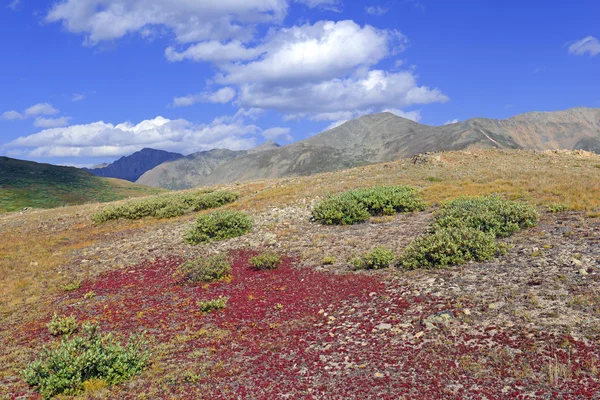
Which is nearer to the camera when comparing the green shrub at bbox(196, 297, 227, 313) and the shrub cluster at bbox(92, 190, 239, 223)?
the green shrub at bbox(196, 297, 227, 313)

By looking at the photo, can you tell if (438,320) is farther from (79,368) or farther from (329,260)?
(79,368)

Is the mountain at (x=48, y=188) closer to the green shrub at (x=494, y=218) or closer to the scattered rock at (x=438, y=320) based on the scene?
the green shrub at (x=494, y=218)

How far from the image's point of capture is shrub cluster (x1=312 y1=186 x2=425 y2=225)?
23.0 metres

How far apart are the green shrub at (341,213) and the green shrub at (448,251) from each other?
26.2 ft

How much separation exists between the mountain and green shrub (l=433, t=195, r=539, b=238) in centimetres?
8137

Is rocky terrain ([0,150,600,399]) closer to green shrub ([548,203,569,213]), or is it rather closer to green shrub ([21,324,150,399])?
green shrub ([548,203,569,213])

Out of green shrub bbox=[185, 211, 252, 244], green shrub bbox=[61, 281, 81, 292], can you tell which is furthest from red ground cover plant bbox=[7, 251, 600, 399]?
green shrub bbox=[185, 211, 252, 244]

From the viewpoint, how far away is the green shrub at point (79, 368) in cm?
815

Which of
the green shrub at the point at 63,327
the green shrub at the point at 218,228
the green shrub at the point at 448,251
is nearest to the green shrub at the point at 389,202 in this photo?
the green shrub at the point at 218,228

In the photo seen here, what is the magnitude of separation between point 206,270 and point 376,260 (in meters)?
6.67

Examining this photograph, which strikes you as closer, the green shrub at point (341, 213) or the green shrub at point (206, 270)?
the green shrub at point (206, 270)

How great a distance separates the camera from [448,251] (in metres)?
13.9

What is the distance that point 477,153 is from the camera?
149ft

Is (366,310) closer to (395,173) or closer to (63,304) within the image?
(63,304)
